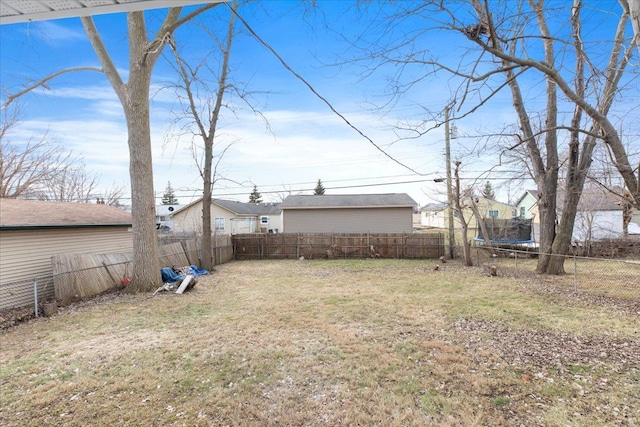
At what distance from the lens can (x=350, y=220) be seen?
722 inches

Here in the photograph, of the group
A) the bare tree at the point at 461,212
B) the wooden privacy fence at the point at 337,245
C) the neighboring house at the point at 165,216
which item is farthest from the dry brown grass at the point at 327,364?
the neighboring house at the point at 165,216

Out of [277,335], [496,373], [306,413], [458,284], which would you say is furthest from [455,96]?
[458,284]

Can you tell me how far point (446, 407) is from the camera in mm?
2779

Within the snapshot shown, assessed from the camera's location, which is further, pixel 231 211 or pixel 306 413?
pixel 231 211

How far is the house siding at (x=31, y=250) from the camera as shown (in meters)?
6.90

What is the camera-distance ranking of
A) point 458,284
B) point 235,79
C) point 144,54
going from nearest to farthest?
point 144,54 → point 458,284 → point 235,79

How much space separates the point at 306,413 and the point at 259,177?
22547 mm

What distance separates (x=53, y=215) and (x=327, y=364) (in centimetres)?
887

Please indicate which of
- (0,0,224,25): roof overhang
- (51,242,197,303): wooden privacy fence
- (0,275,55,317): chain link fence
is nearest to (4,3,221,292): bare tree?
(51,242,197,303): wooden privacy fence

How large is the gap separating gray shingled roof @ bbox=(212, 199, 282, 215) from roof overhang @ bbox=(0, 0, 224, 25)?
81.7ft

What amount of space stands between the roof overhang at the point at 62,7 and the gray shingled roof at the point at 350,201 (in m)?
16.8

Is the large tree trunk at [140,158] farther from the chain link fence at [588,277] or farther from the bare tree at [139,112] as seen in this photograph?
the chain link fence at [588,277]

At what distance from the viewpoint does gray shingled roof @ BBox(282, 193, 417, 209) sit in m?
17.7

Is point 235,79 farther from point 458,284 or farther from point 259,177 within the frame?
point 259,177
